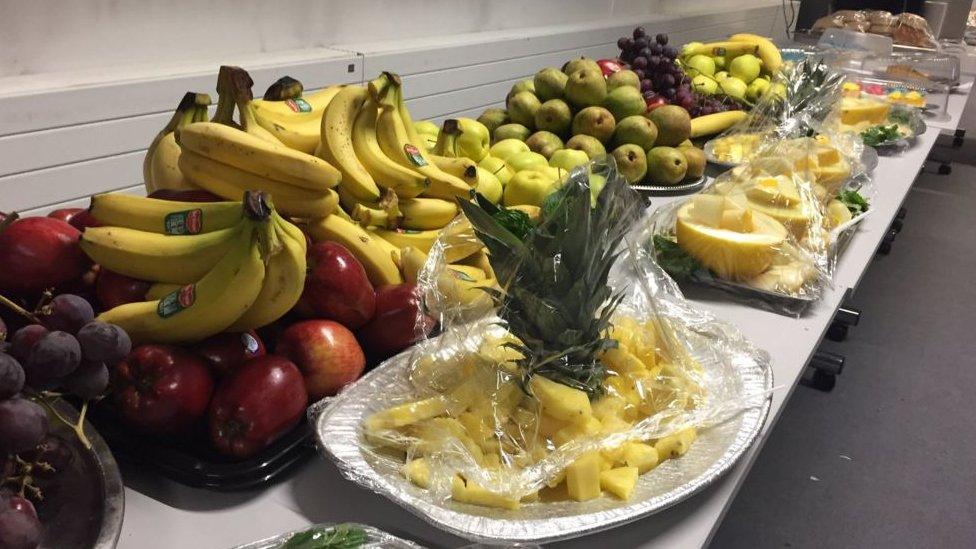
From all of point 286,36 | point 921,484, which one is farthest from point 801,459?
point 286,36

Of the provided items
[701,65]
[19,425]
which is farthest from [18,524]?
[701,65]

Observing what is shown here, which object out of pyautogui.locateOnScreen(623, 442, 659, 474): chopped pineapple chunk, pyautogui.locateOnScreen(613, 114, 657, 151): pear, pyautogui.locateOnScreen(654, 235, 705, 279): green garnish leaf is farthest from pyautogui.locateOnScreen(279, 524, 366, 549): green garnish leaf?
pyautogui.locateOnScreen(613, 114, 657, 151): pear

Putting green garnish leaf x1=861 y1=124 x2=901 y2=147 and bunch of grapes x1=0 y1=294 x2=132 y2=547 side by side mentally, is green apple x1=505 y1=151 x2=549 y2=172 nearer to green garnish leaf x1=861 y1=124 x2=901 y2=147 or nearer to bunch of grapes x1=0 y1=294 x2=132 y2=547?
bunch of grapes x1=0 y1=294 x2=132 y2=547

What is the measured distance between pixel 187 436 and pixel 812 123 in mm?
1940

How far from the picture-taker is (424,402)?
945 millimetres

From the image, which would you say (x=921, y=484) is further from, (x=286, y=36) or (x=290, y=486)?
(x=286, y=36)

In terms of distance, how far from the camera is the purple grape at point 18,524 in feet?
2.05

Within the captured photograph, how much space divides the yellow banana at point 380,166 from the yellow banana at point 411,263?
0.43 feet

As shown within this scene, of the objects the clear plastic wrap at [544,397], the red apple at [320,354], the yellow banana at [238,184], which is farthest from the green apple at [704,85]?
the red apple at [320,354]

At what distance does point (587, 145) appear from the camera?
2.00 m

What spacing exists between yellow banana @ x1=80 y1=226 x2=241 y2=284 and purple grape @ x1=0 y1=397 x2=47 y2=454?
269 millimetres

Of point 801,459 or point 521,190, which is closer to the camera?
point 521,190

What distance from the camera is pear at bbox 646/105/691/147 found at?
6.86 feet

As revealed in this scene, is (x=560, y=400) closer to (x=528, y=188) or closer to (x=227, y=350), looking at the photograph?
(x=227, y=350)
